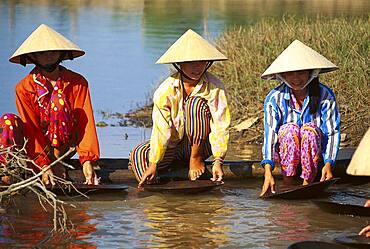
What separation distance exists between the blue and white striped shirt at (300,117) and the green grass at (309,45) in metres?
2.15

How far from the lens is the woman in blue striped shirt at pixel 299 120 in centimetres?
627

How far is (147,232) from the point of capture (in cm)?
552

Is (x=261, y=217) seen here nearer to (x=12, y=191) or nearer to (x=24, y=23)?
(x=12, y=191)

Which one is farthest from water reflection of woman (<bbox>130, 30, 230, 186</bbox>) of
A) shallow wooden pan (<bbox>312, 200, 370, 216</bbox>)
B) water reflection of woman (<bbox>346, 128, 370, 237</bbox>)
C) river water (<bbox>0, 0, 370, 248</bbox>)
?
water reflection of woman (<bbox>346, 128, 370, 237</bbox>)

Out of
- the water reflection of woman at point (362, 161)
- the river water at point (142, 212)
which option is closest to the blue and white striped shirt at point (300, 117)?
the river water at point (142, 212)

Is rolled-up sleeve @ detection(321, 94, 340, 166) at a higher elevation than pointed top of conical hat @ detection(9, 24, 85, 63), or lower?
lower

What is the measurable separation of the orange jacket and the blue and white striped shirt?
1.09 metres

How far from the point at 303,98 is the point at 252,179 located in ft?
2.55

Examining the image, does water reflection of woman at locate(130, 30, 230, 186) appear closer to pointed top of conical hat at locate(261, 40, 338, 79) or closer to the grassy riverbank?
pointed top of conical hat at locate(261, 40, 338, 79)

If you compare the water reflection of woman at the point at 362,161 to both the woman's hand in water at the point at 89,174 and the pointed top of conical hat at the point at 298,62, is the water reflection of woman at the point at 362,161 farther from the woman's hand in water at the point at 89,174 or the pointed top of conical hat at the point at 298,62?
the woman's hand in water at the point at 89,174

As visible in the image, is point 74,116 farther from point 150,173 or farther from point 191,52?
point 191,52

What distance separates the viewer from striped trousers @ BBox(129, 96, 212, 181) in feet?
21.3

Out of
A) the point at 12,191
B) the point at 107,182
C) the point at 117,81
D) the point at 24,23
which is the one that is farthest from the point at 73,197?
the point at 24,23

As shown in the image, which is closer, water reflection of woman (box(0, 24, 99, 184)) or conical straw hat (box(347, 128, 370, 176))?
conical straw hat (box(347, 128, 370, 176))
